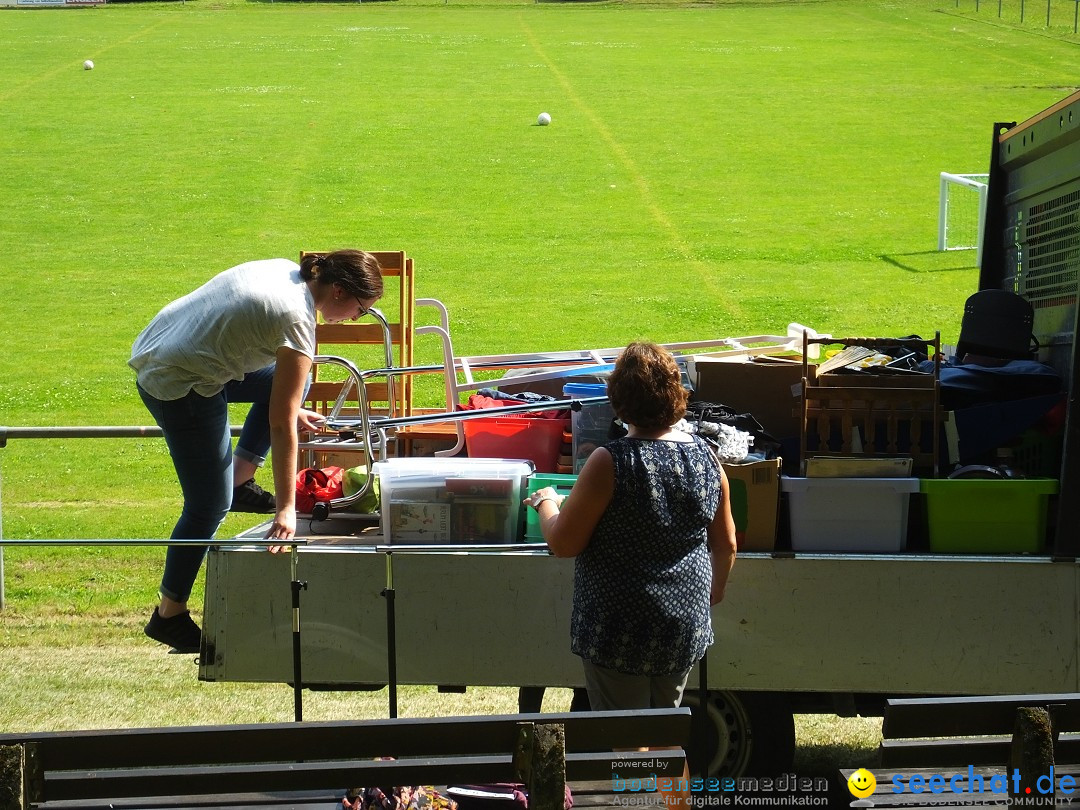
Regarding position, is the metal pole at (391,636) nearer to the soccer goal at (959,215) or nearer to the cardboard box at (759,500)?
the cardboard box at (759,500)

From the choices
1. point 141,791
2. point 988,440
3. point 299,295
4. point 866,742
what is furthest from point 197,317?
point 866,742

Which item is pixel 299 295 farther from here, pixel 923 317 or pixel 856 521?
pixel 923 317

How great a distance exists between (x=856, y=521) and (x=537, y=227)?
20995 mm

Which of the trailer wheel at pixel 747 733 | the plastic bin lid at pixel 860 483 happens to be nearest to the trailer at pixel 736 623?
the trailer wheel at pixel 747 733

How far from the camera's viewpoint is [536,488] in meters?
4.84

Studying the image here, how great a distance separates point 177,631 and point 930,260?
20096mm

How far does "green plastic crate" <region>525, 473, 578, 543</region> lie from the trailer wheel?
0.87m

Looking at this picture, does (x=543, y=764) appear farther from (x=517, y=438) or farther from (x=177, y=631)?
(x=517, y=438)

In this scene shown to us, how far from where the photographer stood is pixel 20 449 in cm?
1359

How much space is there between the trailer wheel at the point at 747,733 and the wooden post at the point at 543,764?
6.43 feet

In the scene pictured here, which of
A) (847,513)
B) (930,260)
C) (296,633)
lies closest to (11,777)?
(296,633)

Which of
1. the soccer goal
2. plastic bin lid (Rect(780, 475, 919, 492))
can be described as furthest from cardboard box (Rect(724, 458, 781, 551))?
the soccer goal

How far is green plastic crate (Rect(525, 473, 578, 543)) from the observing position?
15.8 feet

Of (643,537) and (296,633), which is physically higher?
(643,537)
